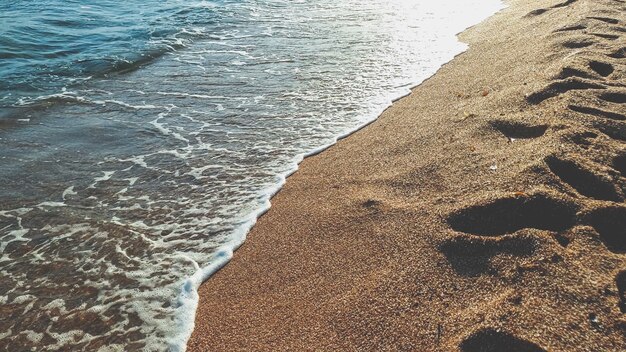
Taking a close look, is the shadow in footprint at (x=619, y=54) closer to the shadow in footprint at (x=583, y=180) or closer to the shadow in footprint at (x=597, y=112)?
the shadow in footprint at (x=597, y=112)

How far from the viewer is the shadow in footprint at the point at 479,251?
271 centimetres

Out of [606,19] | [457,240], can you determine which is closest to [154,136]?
[457,240]

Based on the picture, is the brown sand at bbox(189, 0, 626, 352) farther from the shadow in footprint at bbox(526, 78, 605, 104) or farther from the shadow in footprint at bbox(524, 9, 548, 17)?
the shadow in footprint at bbox(524, 9, 548, 17)

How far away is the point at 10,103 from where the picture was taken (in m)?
6.83

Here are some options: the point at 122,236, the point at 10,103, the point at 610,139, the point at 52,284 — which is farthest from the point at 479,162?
the point at 10,103

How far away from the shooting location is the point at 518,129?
4152 millimetres

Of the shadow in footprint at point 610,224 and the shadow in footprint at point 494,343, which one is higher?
the shadow in footprint at point 610,224

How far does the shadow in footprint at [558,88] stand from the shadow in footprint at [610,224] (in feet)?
6.81

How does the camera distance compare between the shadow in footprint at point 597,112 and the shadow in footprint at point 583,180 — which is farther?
the shadow in footprint at point 597,112

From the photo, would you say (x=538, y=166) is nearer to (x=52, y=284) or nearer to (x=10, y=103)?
(x=52, y=284)

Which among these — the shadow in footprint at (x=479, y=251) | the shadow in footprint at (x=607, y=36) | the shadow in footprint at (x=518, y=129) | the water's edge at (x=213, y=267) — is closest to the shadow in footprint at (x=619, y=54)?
the shadow in footprint at (x=607, y=36)

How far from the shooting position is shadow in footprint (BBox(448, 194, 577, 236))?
9.41 feet

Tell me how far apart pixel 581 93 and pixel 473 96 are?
1423mm

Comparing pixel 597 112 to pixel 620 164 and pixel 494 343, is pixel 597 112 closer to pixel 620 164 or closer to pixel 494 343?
pixel 620 164
